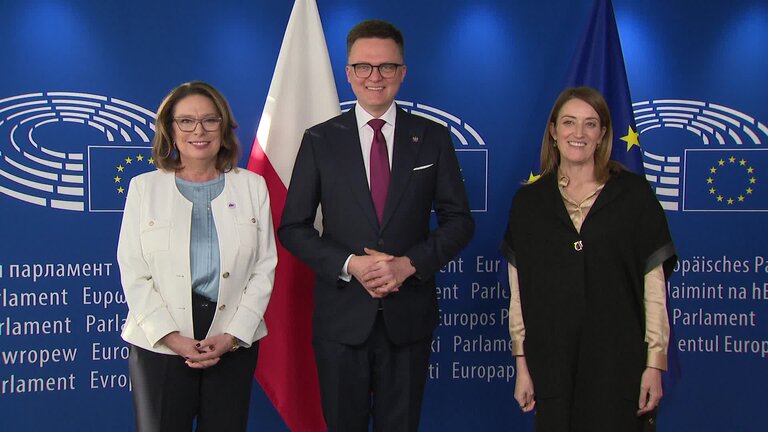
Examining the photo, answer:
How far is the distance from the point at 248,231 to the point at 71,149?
1546 millimetres

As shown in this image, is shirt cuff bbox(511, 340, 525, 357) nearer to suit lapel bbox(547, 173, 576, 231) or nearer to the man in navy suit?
the man in navy suit

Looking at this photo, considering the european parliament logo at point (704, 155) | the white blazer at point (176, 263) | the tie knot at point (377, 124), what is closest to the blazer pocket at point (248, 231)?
the white blazer at point (176, 263)

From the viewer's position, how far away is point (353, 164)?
2195 mm

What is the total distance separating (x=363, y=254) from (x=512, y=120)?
5.36ft

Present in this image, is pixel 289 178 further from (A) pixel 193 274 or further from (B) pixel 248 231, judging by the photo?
(A) pixel 193 274

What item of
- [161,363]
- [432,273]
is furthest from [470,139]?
[161,363]

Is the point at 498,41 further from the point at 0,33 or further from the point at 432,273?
the point at 0,33

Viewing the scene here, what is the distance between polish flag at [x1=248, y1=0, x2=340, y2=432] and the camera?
283 cm

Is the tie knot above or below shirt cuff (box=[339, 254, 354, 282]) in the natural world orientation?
above

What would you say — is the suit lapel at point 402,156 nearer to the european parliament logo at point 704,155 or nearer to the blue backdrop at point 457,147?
the blue backdrop at point 457,147

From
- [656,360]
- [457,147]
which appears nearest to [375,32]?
[457,147]

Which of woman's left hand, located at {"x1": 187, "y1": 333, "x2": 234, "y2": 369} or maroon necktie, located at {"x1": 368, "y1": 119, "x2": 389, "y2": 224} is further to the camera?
maroon necktie, located at {"x1": 368, "y1": 119, "x2": 389, "y2": 224}

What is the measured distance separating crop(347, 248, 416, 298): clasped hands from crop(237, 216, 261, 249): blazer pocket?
365 millimetres

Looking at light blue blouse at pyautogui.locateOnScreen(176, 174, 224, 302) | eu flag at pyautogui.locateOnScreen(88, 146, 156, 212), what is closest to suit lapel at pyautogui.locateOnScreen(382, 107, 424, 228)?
light blue blouse at pyautogui.locateOnScreen(176, 174, 224, 302)
